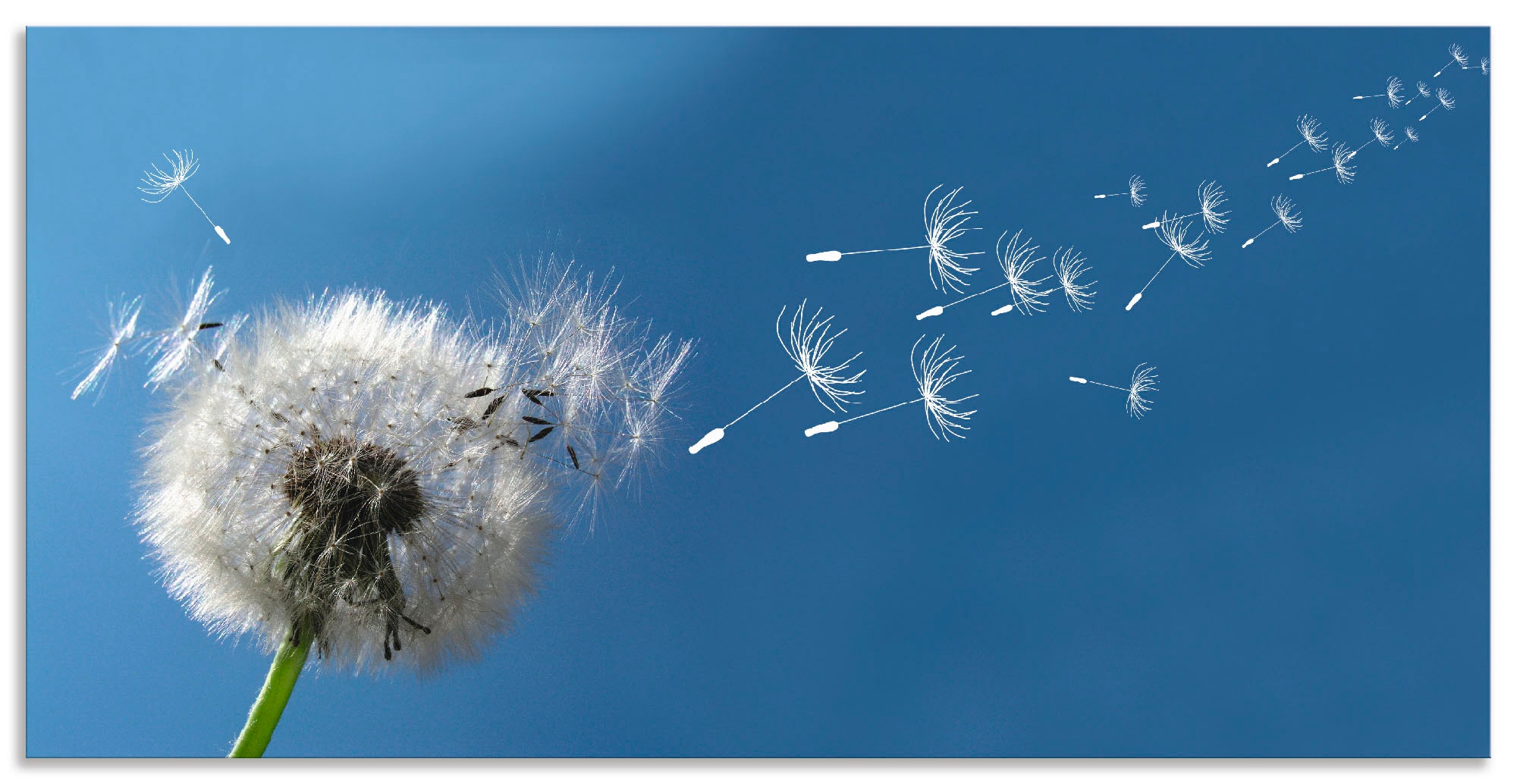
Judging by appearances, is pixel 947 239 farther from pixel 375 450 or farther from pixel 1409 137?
pixel 375 450

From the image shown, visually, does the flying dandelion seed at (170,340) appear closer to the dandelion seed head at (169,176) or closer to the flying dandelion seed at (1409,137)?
the dandelion seed head at (169,176)

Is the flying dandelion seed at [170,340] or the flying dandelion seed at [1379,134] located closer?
the flying dandelion seed at [170,340]

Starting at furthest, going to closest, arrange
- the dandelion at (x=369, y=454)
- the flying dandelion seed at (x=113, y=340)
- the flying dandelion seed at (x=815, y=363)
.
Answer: the flying dandelion seed at (x=815, y=363) → the dandelion at (x=369, y=454) → the flying dandelion seed at (x=113, y=340)

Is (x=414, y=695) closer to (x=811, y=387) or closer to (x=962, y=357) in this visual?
(x=811, y=387)

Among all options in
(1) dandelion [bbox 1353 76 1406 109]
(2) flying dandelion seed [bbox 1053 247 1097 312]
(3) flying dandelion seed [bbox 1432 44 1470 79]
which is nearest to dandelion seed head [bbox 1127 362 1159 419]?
(2) flying dandelion seed [bbox 1053 247 1097 312]

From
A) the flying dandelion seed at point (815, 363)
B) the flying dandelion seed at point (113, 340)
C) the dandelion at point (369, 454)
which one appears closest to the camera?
the flying dandelion seed at point (113, 340)

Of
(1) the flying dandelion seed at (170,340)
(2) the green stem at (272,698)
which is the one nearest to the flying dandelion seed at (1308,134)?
(1) the flying dandelion seed at (170,340)
